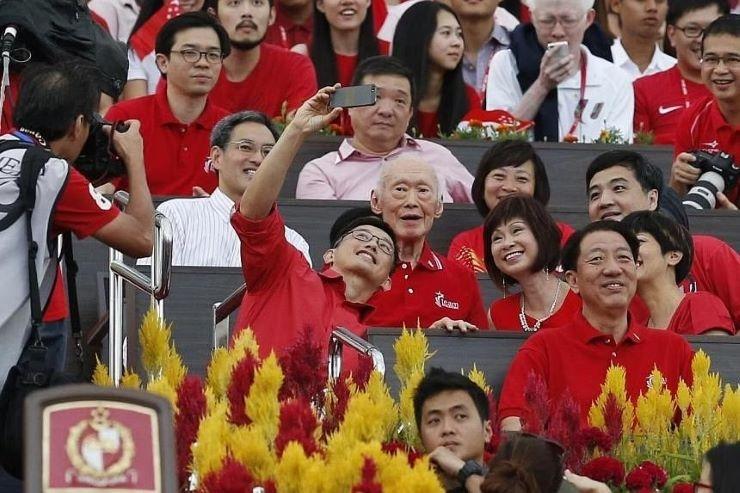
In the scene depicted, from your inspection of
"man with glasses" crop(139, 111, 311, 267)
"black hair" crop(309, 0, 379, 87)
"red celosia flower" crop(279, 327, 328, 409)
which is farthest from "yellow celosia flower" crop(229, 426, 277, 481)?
"black hair" crop(309, 0, 379, 87)

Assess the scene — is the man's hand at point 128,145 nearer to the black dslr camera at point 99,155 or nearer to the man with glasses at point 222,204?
the black dslr camera at point 99,155

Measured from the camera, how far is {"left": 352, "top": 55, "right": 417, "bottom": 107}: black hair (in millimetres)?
10836

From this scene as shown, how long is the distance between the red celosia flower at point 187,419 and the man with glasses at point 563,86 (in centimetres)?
576

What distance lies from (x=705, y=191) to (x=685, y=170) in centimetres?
17

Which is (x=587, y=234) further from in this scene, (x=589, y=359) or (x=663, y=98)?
(x=663, y=98)

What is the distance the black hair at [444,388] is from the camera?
722 centimetres

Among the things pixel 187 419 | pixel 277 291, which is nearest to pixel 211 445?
pixel 187 419

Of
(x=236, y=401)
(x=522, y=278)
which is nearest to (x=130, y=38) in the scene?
(x=522, y=278)

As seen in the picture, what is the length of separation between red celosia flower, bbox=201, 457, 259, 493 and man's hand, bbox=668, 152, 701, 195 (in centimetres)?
572

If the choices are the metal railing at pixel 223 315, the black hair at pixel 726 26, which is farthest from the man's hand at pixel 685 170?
the metal railing at pixel 223 315

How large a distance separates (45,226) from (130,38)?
18.9ft

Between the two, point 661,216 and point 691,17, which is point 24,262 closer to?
point 661,216

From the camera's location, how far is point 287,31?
13398 millimetres

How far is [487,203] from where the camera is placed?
10.2 meters
